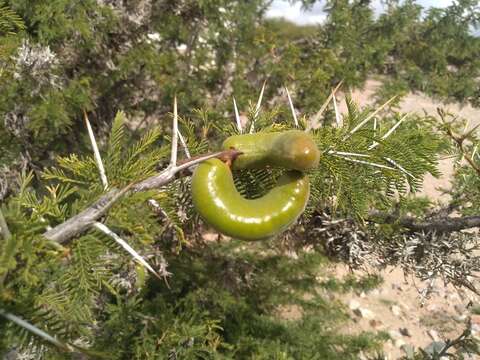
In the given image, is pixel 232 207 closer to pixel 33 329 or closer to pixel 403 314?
pixel 33 329

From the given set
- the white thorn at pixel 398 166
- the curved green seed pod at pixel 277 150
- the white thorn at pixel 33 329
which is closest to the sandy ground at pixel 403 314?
the white thorn at pixel 398 166

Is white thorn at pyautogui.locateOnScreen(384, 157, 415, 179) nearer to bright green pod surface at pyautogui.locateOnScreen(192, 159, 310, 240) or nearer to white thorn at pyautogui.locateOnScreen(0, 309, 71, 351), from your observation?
bright green pod surface at pyautogui.locateOnScreen(192, 159, 310, 240)

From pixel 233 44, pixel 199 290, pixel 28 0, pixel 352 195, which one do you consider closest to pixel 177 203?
pixel 352 195

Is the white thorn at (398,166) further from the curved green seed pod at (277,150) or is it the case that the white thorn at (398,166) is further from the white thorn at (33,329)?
the white thorn at (33,329)

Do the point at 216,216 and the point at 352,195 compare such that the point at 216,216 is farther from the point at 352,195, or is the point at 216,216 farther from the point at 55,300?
the point at 352,195

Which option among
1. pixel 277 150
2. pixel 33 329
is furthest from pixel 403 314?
pixel 33 329

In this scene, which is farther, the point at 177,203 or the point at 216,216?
the point at 177,203

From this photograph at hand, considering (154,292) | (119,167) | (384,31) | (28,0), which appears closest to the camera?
(119,167)
